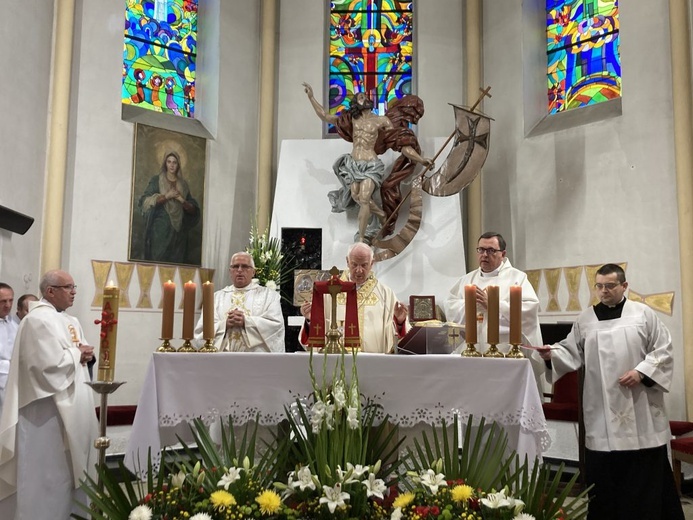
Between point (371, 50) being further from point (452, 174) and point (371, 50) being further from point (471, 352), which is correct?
point (471, 352)

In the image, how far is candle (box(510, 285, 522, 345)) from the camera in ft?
12.6

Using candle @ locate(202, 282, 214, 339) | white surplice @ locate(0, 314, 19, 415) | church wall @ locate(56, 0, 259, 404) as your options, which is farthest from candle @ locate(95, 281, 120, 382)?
church wall @ locate(56, 0, 259, 404)

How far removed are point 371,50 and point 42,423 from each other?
Answer: 853 cm

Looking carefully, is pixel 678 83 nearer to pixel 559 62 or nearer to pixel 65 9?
pixel 559 62

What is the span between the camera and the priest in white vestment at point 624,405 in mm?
4781

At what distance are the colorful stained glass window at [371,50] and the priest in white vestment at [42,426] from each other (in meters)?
7.56

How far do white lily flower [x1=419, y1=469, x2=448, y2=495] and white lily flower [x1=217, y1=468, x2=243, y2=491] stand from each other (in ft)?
2.12

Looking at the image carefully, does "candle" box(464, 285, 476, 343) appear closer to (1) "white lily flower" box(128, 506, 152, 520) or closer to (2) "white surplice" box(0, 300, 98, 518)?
(1) "white lily flower" box(128, 506, 152, 520)

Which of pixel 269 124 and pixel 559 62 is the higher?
pixel 559 62

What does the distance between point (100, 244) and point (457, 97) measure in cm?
553

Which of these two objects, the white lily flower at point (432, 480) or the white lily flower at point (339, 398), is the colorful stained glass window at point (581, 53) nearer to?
the white lily flower at point (339, 398)

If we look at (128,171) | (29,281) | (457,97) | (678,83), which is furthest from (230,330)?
(457,97)

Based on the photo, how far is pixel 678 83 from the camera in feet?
27.2

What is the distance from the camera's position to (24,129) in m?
8.45
